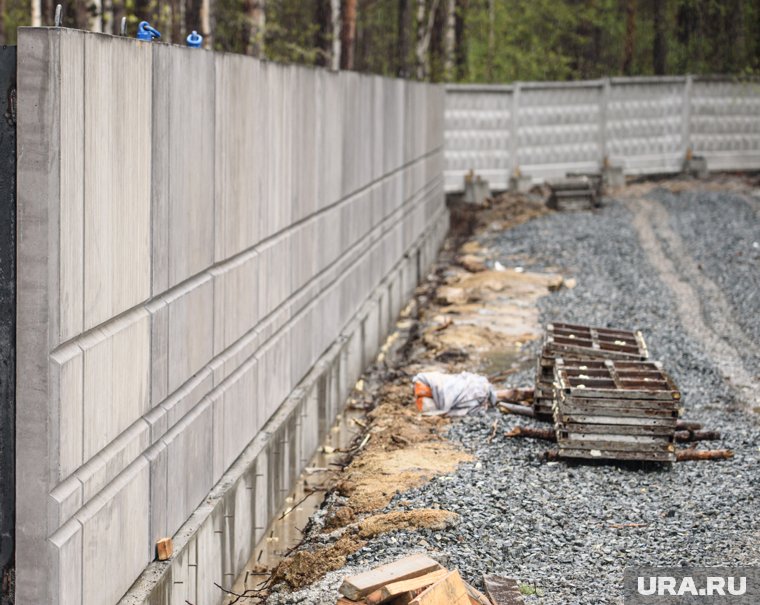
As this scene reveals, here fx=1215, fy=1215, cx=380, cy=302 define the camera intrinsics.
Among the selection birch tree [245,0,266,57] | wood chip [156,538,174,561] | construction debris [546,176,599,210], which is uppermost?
birch tree [245,0,266,57]

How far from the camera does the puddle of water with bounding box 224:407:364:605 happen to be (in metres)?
7.90

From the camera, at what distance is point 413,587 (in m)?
5.62

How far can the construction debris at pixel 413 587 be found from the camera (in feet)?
18.2

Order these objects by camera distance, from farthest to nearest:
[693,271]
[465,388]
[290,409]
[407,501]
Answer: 1. [693,271]
2. [465,388]
3. [290,409]
4. [407,501]

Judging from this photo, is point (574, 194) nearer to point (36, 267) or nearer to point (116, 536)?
point (116, 536)

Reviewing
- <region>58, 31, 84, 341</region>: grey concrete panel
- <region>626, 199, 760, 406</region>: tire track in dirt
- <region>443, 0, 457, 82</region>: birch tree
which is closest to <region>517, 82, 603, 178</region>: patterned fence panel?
<region>626, 199, 760, 406</region>: tire track in dirt

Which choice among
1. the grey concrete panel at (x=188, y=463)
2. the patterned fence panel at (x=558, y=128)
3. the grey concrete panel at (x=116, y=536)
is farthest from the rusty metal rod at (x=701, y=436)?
the patterned fence panel at (x=558, y=128)

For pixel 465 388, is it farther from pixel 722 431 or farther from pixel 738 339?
pixel 738 339

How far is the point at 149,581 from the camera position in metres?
5.75

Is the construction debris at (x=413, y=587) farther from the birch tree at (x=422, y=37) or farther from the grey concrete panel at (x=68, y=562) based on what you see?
the birch tree at (x=422, y=37)

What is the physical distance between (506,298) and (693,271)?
3.75 meters

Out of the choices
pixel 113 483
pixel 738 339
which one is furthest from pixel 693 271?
pixel 113 483

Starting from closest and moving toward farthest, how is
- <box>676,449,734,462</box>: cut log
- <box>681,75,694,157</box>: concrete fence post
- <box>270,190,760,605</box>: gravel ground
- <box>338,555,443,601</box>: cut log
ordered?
<box>338,555,443,601</box>: cut log → <box>270,190,760,605</box>: gravel ground → <box>676,449,734,462</box>: cut log → <box>681,75,694,157</box>: concrete fence post

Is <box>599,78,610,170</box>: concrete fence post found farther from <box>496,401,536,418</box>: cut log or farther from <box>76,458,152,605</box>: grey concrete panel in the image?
<box>76,458,152,605</box>: grey concrete panel
